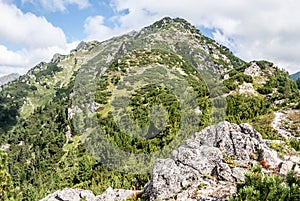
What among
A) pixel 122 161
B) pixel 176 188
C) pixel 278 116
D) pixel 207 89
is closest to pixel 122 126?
pixel 122 161

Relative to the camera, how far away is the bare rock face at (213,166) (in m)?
24.0

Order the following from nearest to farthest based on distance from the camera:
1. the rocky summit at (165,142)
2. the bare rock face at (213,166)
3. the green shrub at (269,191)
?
the green shrub at (269,191) → the bare rock face at (213,166) → the rocky summit at (165,142)

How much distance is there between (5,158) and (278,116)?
281ft

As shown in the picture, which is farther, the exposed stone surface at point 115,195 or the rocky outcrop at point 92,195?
the rocky outcrop at point 92,195

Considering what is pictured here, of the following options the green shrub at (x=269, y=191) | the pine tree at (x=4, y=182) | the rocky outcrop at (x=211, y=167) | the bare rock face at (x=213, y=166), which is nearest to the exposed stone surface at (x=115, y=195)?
the rocky outcrop at (x=211, y=167)

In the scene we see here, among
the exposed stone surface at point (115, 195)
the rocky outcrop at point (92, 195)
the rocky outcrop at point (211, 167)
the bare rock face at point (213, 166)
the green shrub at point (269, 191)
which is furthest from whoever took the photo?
the rocky outcrop at point (92, 195)

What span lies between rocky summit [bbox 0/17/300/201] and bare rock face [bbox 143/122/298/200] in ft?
0.30

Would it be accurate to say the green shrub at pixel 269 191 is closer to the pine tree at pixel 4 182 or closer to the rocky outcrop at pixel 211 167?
the rocky outcrop at pixel 211 167

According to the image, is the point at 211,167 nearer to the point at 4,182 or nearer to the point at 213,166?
the point at 213,166

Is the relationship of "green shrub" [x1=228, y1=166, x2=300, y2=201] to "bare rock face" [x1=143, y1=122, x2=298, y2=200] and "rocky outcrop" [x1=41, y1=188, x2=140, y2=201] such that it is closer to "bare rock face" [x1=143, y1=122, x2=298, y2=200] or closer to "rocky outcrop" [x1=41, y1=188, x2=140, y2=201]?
"bare rock face" [x1=143, y1=122, x2=298, y2=200]

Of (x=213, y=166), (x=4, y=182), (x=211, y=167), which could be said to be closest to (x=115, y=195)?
(x=211, y=167)

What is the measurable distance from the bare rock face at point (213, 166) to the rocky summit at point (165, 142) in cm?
9

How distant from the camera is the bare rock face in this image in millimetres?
24041

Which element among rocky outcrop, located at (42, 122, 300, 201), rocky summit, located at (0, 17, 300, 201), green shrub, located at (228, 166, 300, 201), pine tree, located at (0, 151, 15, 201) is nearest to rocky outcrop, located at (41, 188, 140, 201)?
rocky outcrop, located at (42, 122, 300, 201)
